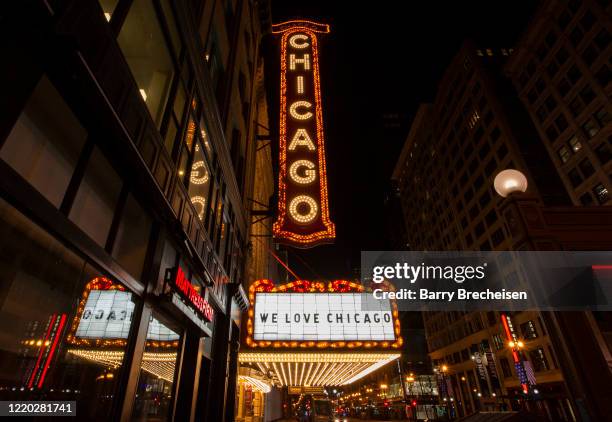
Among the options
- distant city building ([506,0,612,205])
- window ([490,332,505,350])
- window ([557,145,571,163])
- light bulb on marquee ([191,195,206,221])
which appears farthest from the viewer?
window ([490,332,505,350])

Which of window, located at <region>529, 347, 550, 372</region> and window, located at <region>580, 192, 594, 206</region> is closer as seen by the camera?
window, located at <region>580, 192, 594, 206</region>

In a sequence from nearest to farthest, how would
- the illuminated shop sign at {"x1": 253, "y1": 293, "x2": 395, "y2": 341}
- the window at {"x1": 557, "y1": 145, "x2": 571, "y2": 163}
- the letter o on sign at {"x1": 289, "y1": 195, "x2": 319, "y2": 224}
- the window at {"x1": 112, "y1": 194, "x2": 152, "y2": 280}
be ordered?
the window at {"x1": 112, "y1": 194, "x2": 152, "y2": 280} → the illuminated shop sign at {"x1": 253, "y1": 293, "x2": 395, "y2": 341} → the letter o on sign at {"x1": 289, "y1": 195, "x2": 319, "y2": 224} → the window at {"x1": 557, "y1": 145, "x2": 571, "y2": 163}

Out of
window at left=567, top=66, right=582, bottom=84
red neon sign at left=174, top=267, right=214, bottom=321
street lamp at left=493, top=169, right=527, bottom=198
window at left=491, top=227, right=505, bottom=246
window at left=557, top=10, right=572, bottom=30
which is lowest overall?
red neon sign at left=174, top=267, right=214, bottom=321

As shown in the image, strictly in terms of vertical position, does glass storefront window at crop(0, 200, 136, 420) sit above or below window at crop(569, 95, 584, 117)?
below

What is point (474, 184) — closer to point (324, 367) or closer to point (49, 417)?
point (324, 367)

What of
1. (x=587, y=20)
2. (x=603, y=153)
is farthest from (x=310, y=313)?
(x=587, y=20)

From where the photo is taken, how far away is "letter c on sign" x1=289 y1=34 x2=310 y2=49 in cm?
2266

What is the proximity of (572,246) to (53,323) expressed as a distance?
7.17 m

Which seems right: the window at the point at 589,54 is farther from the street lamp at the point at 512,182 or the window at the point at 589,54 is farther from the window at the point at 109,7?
the window at the point at 109,7

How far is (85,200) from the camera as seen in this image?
487 cm

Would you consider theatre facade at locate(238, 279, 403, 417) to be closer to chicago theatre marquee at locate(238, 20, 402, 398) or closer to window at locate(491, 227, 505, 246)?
chicago theatre marquee at locate(238, 20, 402, 398)

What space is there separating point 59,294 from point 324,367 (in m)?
17.7

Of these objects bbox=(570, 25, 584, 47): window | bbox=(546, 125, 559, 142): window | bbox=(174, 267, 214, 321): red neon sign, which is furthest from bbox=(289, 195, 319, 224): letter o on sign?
bbox=(570, 25, 584, 47): window

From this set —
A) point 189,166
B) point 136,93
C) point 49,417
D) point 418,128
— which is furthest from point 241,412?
point 418,128
